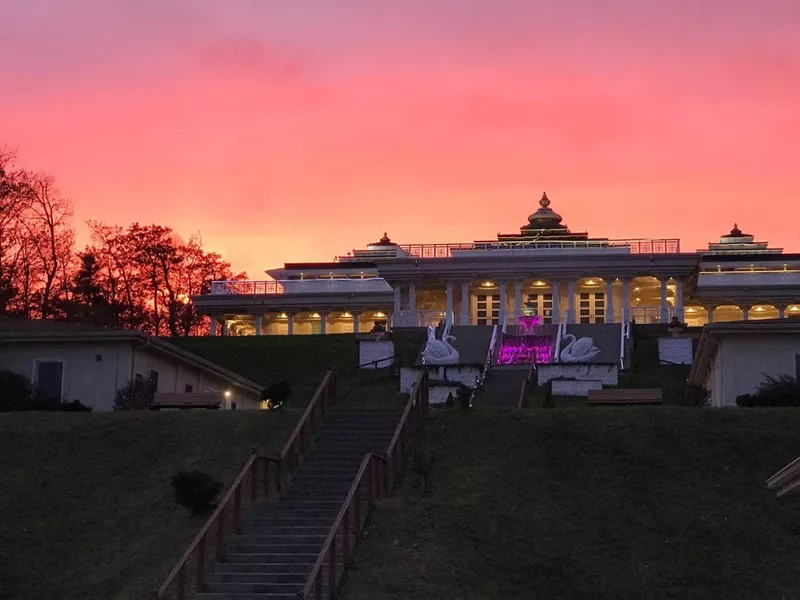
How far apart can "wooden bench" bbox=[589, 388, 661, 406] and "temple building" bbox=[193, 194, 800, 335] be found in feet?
106

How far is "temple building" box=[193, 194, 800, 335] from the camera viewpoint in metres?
81.2

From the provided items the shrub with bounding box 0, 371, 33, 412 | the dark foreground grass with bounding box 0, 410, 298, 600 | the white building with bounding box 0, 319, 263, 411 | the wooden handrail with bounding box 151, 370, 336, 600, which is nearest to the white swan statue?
the white building with bounding box 0, 319, 263, 411

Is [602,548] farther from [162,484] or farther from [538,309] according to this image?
[538,309]

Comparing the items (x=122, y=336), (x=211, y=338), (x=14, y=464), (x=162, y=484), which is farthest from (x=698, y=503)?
(x=211, y=338)

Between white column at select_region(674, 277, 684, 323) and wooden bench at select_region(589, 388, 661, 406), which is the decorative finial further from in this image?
wooden bench at select_region(589, 388, 661, 406)

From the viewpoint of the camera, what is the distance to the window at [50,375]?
47.5 m

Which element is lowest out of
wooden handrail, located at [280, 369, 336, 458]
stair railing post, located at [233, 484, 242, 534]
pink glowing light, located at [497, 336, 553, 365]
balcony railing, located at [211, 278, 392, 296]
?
stair railing post, located at [233, 484, 242, 534]

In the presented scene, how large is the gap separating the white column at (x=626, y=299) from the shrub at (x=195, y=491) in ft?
161

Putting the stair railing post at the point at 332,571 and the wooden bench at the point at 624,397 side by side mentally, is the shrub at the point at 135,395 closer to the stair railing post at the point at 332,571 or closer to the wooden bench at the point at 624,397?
the wooden bench at the point at 624,397

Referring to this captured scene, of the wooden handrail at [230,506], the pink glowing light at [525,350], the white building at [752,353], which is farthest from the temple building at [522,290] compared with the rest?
the wooden handrail at [230,506]

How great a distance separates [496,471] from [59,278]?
5327 cm

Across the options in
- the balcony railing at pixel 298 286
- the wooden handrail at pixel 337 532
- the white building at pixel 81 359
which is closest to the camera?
the wooden handrail at pixel 337 532

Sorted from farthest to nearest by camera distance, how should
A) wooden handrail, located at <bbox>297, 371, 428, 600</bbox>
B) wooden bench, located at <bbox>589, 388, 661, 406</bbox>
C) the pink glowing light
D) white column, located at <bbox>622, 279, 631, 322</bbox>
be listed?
white column, located at <bbox>622, 279, 631, 322</bbox> → the pink glowing light → wooden bench, located at <bbox>589, 388, 661, 406</bbox> → wooden handrail, located at <bbox>297, 371, 428, 600</bbox>

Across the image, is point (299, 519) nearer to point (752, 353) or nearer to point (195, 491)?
point (195, 491)
